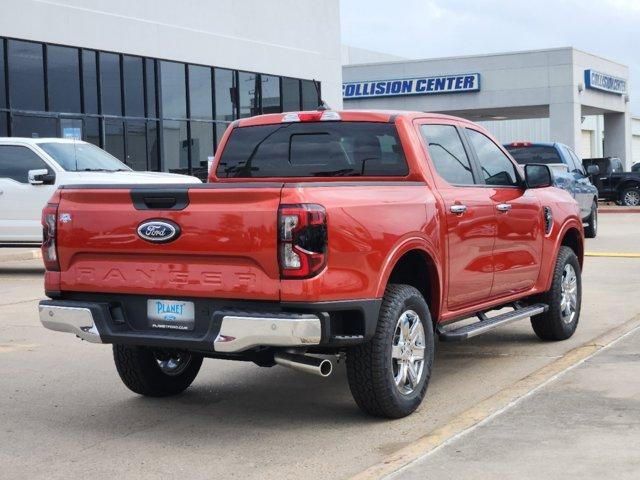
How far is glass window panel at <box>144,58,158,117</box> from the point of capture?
2892 cm

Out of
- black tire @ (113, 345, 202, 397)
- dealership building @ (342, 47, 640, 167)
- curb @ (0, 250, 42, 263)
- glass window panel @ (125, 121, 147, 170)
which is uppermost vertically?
dealership building @ (342, 47, 640, 167)

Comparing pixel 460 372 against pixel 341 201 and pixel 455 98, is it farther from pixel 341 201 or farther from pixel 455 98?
pixel 455 98

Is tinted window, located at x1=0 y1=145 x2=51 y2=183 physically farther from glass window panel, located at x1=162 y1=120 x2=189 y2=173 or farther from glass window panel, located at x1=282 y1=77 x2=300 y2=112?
glass window panel, located at x1=282 y1=77 x2=300 y2=112

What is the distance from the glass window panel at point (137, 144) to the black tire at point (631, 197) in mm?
16349

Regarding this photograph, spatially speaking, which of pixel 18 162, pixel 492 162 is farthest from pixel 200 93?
pixel 492 162

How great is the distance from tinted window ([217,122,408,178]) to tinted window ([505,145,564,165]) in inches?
534

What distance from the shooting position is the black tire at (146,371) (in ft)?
23.4

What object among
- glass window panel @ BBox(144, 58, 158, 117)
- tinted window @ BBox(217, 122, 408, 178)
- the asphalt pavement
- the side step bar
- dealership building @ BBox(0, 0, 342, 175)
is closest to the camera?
the asphalt pavement

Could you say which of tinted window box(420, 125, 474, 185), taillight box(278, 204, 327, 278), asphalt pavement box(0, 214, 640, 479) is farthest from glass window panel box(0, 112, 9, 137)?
taillight box(278, 204, 327, 278)

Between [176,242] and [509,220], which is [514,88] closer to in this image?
[509,220]

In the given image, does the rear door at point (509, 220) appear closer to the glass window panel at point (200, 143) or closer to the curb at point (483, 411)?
the curb at point (483, 411)

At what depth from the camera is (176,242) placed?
6051mm

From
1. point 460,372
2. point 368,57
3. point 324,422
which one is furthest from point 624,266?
point 368,57

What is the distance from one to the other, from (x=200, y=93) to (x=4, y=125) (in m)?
7.71
